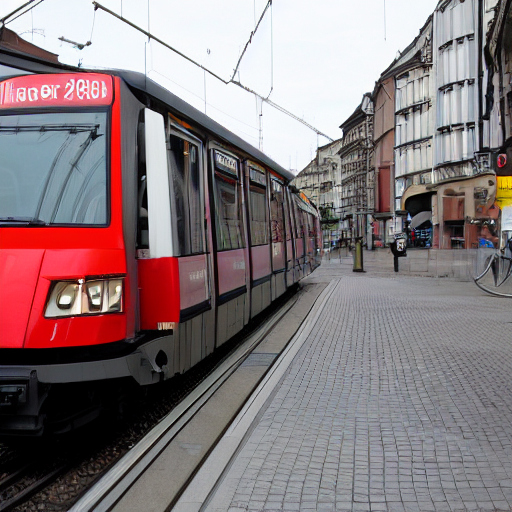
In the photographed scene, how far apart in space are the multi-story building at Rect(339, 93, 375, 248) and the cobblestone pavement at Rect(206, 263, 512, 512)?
65.2m

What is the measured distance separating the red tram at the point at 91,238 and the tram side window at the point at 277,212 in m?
6.03

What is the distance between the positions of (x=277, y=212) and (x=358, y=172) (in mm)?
80644

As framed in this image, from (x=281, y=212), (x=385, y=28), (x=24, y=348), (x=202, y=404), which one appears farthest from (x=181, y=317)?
(x=385, y=28)

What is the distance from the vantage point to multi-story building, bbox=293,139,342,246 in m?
117

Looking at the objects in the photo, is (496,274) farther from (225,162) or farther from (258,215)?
(225,162)

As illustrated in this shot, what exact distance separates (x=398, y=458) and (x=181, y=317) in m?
2.12

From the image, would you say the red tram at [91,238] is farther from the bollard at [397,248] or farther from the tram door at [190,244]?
the bollard at [397,248]

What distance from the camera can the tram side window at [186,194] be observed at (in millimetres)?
6066

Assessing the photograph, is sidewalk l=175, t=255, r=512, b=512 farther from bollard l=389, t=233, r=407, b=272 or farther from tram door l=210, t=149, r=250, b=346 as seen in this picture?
bollard l=389, t=233, r=407, b=272

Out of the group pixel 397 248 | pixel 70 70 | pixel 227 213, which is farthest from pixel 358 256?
pixel 70 70

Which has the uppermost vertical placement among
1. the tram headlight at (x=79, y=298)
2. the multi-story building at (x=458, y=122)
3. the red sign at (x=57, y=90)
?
the multi-story building at (x=458, y=122)

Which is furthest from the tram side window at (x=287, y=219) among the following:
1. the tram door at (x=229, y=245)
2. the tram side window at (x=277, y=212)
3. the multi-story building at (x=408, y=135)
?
the multi-story building at (x=408, y=135)

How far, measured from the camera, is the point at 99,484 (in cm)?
449

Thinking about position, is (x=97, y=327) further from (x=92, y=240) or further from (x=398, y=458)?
(x=398, y=458)
